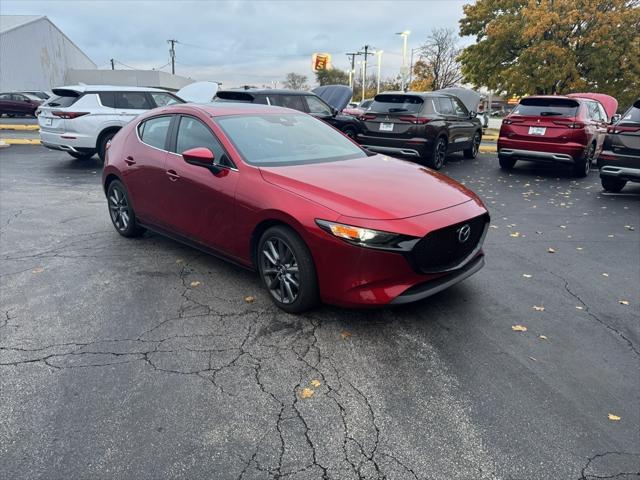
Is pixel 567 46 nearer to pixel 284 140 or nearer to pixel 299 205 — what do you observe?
pixel 284 140

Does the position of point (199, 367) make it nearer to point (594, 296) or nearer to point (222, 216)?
point (222, 216)

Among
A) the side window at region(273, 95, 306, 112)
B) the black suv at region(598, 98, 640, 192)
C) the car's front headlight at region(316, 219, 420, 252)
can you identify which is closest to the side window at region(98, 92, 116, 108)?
the side window at region(273, 95, 306, 112)

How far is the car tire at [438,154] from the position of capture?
10734 millimetres

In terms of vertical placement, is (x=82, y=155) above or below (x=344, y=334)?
above

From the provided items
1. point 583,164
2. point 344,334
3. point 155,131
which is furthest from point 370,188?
point 583,164

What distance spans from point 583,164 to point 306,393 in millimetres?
10047

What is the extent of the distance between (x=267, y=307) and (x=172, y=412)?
4.64 feet

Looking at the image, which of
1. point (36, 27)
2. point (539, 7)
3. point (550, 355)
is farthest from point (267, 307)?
point (36, 27)

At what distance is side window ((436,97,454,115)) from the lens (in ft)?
36.6

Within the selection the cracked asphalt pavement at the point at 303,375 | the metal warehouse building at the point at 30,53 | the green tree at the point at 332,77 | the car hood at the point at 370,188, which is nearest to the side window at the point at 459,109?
the cracked asphalt pavement at the point at 303,375

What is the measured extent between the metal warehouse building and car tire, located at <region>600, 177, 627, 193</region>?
42.9m

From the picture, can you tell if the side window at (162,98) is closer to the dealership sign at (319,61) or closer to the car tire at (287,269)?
the car tire at (287,269)

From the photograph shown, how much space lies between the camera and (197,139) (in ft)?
15.0

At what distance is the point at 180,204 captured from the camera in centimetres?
465
